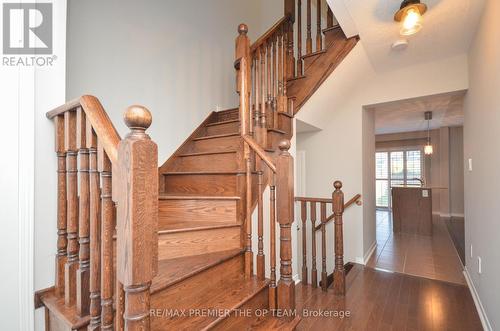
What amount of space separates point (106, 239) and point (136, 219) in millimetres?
258

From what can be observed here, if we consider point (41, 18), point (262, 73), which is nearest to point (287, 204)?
point (262, 73)

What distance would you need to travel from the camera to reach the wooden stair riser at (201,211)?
1842 millimetres

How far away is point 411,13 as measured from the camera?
1.76m

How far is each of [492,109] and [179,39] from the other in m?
2.82

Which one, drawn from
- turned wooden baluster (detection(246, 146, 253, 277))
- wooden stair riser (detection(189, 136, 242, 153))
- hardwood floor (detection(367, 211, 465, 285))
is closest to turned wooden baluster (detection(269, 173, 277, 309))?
turned wooden baluster (detection(246, 146, 253, 277))

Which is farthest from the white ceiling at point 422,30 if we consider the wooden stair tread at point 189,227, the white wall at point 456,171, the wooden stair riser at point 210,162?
the white wall at point 456,171

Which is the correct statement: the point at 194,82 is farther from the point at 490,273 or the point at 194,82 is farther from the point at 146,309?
the point at 490,273

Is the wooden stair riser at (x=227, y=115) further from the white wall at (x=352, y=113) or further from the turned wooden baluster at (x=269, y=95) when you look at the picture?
the white wall at (x=352, y=113)

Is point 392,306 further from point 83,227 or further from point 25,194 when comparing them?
point 25,194

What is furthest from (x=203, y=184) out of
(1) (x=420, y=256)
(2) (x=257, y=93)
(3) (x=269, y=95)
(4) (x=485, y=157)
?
(1) (x=420, y=256)

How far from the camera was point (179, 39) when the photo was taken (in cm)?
261

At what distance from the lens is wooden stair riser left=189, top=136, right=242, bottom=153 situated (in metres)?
2.30

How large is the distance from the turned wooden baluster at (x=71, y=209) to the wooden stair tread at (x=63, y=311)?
3cm

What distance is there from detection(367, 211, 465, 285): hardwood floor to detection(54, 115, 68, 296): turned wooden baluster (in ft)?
10.9
